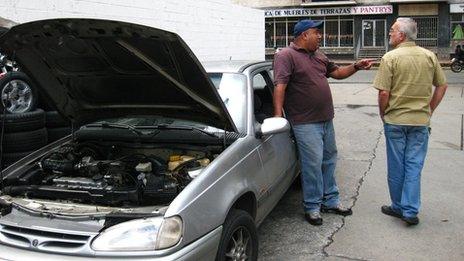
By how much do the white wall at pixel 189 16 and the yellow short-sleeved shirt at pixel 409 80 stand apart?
Result: 4.80 meters

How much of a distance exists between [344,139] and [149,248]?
6383 millimetres

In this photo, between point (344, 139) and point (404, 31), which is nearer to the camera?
point (404, 31)

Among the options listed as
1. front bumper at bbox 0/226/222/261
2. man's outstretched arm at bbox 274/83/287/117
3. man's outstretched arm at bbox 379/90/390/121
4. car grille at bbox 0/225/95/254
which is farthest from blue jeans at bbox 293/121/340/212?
car grille at bbox 0/225/95/254

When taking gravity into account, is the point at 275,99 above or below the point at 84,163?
above

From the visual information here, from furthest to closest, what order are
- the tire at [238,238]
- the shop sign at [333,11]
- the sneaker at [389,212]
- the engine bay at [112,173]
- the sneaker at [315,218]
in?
1. the shop sign at [333,11]
2. the sneaker at [389,212]
3. the sneaker at [315,218]
4. the engine bay at [112,173]
5. the tire at [238,238]

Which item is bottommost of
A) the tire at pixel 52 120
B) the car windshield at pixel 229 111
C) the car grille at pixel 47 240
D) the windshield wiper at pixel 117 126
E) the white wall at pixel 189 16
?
the car grille at pixel 47 240

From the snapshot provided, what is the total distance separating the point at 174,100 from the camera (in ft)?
12.4

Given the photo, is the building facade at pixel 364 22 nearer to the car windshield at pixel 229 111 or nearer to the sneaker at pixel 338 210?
the sneaker at pixel 338 210

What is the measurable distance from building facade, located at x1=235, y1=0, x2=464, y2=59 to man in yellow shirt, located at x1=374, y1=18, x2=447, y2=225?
29.9 metres

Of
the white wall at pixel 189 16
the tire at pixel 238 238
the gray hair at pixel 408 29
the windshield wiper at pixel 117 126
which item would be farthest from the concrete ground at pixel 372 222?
the white wall at pixel 189 16

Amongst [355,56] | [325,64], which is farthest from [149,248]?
[355,56]

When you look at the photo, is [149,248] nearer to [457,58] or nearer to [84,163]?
[84,163]

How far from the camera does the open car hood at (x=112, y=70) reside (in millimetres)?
3057

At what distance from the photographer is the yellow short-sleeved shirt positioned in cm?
438
